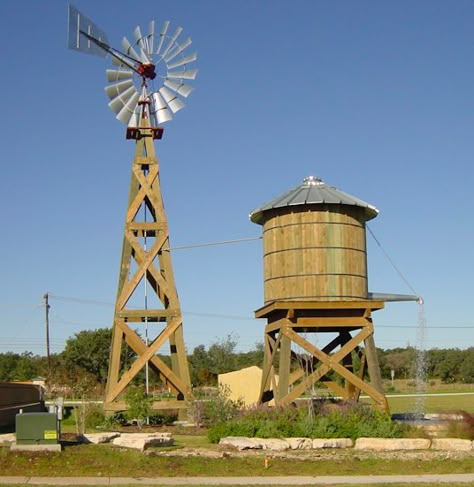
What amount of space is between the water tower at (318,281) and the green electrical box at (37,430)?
9.00 m

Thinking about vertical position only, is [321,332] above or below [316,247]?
below

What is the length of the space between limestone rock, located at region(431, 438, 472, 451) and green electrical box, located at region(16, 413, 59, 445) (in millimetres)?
10217

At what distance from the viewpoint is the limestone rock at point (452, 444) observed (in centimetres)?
2267

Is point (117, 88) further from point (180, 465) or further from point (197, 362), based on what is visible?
point (197, 362)

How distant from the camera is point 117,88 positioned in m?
34.0

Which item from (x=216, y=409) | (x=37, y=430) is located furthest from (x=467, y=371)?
(x=37, y=430)

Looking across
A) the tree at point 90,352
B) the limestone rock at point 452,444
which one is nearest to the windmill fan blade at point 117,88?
the limestone rock at point 452,444

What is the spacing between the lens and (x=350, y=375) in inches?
1092

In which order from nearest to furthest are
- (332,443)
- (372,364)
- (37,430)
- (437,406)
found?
(37,430), (332,443), (372,364), (437,406)

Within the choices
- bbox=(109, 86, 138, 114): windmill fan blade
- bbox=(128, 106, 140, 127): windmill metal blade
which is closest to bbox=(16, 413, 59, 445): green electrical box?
bbox=(128, 106, 140, 127): windmill metal blade

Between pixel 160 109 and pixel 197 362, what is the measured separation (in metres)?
59.6

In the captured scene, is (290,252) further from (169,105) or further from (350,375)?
(169,105)

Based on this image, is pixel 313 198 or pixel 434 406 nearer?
pixel 313 198

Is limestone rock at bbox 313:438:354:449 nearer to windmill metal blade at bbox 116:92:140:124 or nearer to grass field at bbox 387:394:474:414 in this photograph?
grass field at bbox 387:394:474:414
